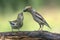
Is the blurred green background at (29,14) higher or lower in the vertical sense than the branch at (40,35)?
higher

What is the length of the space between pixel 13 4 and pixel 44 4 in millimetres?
489

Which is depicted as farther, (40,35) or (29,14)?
(29,14)

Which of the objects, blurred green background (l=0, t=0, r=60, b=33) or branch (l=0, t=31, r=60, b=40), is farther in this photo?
blurred green background (l=0, t=0, r=60, b=33)

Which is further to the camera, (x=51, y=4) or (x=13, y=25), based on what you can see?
(x=51, y=4)

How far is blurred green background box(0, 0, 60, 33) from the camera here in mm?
4812

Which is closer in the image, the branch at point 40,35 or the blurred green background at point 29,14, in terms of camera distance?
the branch at point 40,35

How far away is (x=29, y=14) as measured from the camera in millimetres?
5227

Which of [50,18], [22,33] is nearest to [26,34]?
[22,33]

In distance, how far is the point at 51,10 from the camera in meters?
5.23

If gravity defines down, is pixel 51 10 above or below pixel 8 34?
above

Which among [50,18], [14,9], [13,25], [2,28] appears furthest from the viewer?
[14,9]

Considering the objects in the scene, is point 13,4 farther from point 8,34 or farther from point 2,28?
point 8,34

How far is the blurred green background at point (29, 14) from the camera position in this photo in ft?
15.8

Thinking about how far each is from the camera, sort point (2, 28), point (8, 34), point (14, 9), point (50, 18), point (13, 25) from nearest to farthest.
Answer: point (8, 34)
point (13, 25)
point (2, 28)
point (50, 18)
point (14, 9)
